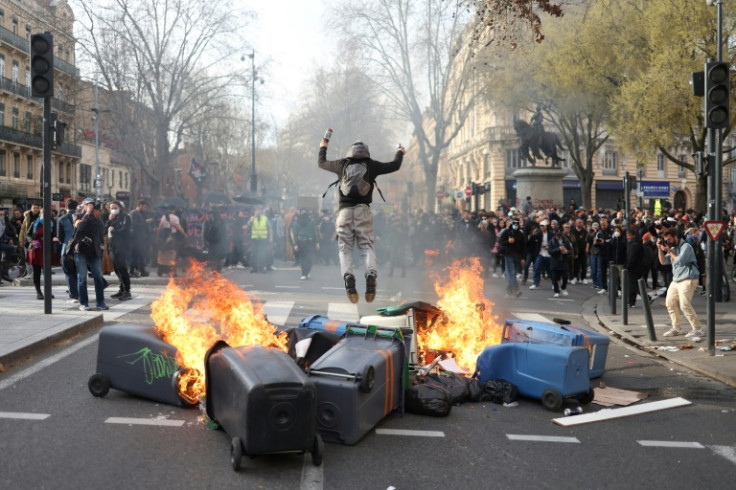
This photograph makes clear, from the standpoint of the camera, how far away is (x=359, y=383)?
5422mm

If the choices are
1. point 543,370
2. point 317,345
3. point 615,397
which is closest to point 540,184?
point 615,397

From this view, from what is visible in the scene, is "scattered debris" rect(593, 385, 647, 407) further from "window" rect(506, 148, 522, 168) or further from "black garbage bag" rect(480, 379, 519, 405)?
"window" rect(506, 148, 522, 168)

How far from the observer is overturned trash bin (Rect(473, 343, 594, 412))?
21.7ft

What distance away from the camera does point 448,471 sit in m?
4.89

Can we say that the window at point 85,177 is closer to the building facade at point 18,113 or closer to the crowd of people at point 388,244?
the building facade at point 18,113

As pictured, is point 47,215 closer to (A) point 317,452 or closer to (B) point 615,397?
(A) point 317,452

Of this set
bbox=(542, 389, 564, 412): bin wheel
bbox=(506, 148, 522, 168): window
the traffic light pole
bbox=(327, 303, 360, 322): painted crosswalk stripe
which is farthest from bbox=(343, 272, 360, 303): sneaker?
bbox=(506, 148, 522, 168): window

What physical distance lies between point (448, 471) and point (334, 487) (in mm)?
844

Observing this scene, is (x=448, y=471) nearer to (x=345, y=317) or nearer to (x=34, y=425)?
(x=34, y=425)

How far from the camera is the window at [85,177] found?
6004 cm

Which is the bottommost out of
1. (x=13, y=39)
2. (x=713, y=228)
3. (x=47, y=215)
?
(x=713, y=228)

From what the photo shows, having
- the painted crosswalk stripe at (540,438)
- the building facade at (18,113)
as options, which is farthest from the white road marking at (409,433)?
the building facade at (18,113)

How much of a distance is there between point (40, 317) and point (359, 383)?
6929mm

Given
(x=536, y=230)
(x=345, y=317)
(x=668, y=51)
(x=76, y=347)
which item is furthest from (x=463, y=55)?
(x=76, y=347)
